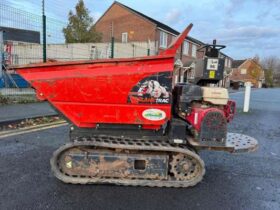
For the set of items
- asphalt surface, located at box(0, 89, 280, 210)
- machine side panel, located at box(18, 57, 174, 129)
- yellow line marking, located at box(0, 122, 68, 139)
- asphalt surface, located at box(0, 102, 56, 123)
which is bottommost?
asphalt surface, located at box(0, 89, 280, 210)

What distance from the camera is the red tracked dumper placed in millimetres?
3342

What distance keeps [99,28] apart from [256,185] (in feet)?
121

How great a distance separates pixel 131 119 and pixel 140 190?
98 cm

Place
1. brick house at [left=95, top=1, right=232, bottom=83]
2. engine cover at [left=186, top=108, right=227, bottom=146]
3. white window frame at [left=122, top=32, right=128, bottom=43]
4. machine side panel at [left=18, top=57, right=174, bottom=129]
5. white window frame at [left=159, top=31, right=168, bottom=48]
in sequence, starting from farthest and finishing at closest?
white window frame at [left=122, top=32, right=128, bottom=43] → white window frame at [left=159, top=31, right=168, bottom=48] → brick house at [left=95, top=1, right=232, bottom=83] → engine cover at [left=186, top=108, right=227, bottom=146] → machine side panel at [left=18, top=57, right=174, bottom=129]

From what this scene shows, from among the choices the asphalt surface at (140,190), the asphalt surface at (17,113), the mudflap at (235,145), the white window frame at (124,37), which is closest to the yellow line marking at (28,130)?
the asphalt surface at (17,113)

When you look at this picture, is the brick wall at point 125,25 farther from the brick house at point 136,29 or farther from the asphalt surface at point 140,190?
the asphalt surface at point 140,190

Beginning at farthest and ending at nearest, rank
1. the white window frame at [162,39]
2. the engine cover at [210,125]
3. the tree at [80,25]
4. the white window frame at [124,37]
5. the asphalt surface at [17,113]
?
the white window frame at [124,37], the white window frame at [162,39], the tree at [80,25], the asphalt surface at [17,113], the engine cover at [210,125]

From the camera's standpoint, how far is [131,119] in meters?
3.47

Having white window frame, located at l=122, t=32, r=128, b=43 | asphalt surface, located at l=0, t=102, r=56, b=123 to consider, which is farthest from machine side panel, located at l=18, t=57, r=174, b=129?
white window frame, located at l=122, t=32, r=128, b=43

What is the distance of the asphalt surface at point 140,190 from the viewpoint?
9.89ft

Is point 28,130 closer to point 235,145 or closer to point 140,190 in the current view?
point 140,190

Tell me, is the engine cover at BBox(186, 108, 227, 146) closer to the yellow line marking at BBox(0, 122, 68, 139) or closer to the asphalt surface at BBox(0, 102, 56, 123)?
the yellow line marking at BBox(0, 122, 68, 139)

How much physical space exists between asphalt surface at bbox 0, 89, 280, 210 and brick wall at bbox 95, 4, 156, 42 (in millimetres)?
25779

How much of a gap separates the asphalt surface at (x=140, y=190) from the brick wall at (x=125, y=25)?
2578 centimetres
